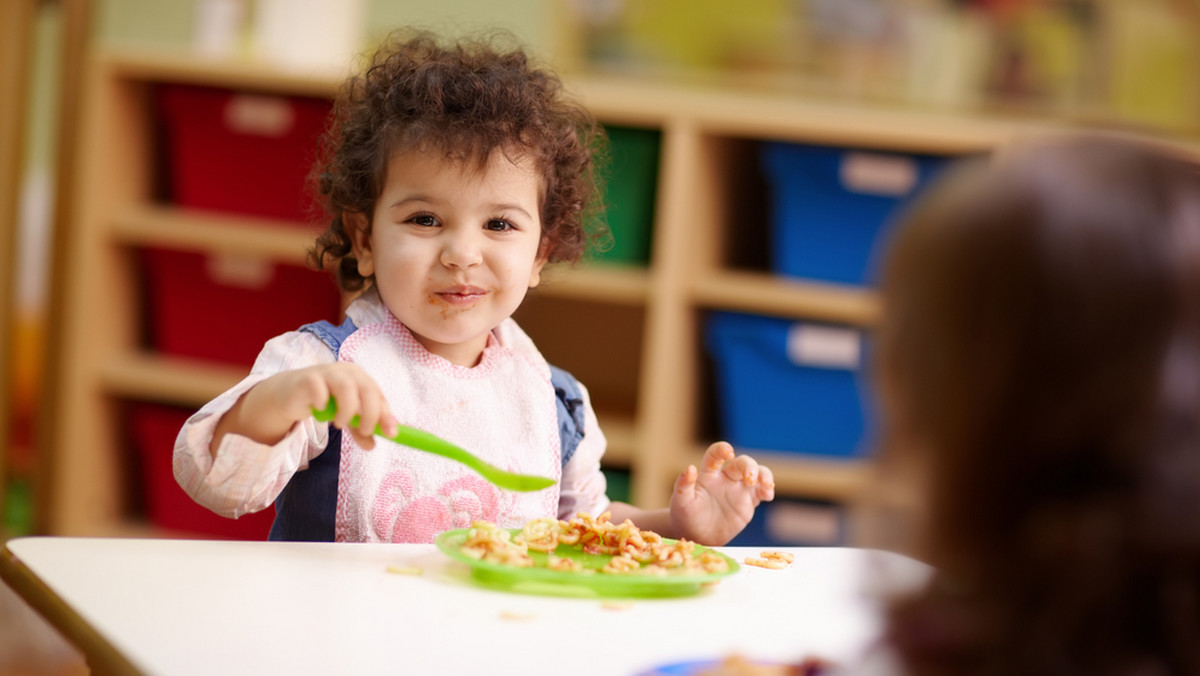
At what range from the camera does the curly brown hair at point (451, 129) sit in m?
1.08

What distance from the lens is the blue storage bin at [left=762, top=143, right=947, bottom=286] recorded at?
2.15m

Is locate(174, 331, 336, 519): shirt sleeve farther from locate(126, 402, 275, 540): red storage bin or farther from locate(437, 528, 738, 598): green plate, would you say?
locate(126, 402, 275, 540): red storage bin

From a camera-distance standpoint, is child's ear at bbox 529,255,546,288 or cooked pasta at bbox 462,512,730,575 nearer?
cooked pasta at bbox 462,512,730,575

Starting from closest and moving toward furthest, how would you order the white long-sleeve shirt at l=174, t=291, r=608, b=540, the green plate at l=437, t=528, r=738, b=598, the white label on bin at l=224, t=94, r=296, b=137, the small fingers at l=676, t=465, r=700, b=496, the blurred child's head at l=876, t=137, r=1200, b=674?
the blurred child's head at l=876, t=137, r=1200, b=674 → the green plate at l=437, t=528, r=738, b=598 → the white long-sleeve shirt at l=174, t=291, r=608, b=540 → the small fingers at l=676, t=465, r=700, b=496 → the white label on bin at l=224, t=94, r=296, b=137

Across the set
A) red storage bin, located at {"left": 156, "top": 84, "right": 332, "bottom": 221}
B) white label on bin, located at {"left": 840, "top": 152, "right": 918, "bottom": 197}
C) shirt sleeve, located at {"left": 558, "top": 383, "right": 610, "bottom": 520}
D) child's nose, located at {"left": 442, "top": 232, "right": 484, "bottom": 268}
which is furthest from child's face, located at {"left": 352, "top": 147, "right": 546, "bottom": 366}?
red storage bin, located at {"left": 156, "top": 84, "right": 332, "bottom": 221}

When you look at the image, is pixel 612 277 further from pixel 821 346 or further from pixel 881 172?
pixel 881 172

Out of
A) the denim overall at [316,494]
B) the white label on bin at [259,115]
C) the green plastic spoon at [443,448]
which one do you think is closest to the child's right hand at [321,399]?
the green plastic spoon at [443,448]

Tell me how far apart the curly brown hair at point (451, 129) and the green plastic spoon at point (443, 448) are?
301 mm

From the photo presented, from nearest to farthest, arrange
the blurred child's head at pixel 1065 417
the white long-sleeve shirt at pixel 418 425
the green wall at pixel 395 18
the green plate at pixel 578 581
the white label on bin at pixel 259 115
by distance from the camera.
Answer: the blurred child's head at pixel 1065 417 < the green plate at pixel 578 581 < the white long-sleeve shirt at pixel 418 425 < the white label on bin at pixel 259 115 < the green wall at pixel 395 18

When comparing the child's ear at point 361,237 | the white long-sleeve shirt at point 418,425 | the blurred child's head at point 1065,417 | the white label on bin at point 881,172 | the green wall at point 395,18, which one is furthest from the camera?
the green wall at point 395,18

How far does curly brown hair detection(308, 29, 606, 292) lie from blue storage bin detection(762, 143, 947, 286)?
974 millimetres

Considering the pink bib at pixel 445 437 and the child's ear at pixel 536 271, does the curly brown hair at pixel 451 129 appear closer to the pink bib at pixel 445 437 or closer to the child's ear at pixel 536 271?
the child's ear at pixel 536 271

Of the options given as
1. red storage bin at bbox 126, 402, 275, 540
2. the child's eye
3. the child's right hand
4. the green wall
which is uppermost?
the green wall

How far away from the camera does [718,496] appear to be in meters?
1.03
